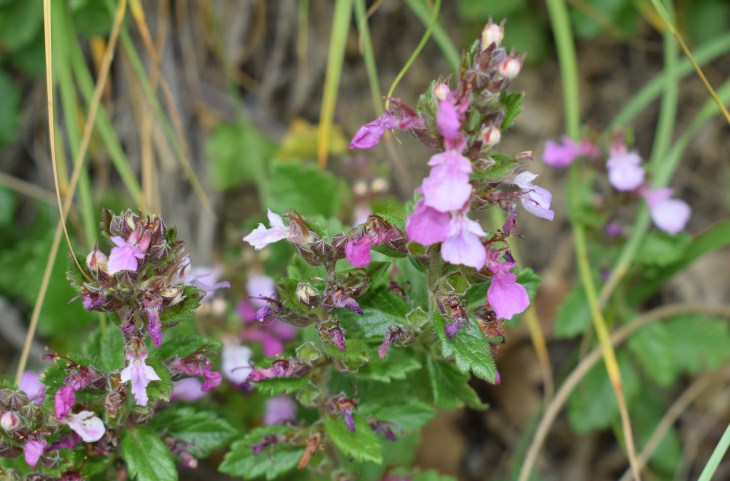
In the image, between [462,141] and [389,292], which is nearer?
[462,141]

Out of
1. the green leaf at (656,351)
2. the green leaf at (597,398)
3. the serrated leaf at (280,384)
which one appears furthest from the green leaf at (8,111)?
the green leaf at (656,351)

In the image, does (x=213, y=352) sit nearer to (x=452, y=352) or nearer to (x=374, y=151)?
(x=452, y=352)

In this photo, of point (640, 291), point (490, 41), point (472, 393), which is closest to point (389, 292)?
point (472, 393)

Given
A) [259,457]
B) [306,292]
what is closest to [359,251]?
[306,292]

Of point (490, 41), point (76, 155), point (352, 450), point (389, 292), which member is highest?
point (76, 155)

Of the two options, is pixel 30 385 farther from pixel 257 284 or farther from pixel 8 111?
pixel 8 111

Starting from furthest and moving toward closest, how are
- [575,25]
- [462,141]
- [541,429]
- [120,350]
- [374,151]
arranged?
[374,151] < [575,25] < [541,429] < [120,350] < [462,141]

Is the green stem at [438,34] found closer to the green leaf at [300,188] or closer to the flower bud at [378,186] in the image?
the flower bud at [378,186]
